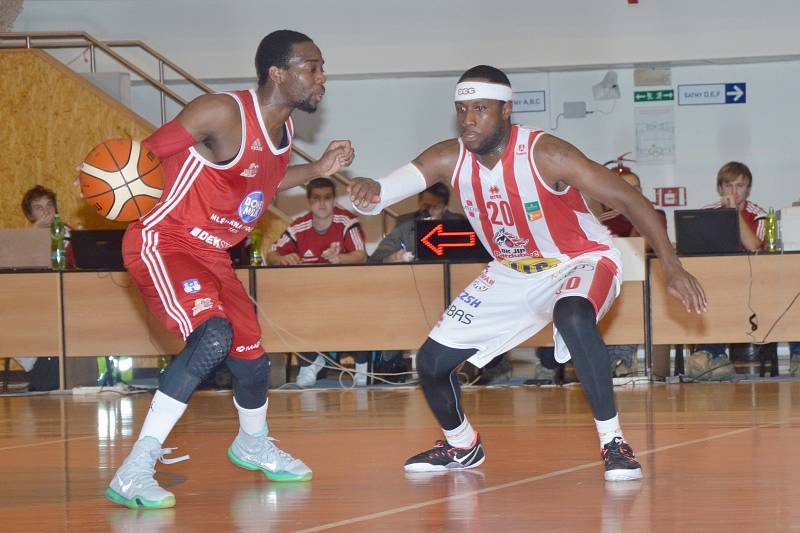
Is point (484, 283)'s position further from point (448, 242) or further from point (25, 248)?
point (25, 248)

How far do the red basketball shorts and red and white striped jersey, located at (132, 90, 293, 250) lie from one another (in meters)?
0.07

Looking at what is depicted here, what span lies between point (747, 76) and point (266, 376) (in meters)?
9.41

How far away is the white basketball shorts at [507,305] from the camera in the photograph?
4.67 m

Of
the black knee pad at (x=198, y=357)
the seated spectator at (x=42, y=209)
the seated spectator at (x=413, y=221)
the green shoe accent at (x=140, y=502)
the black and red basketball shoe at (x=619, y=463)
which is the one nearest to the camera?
the green shoe accent at (x=140, y=502)

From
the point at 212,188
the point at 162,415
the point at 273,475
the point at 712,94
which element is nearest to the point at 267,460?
the point at 273,475

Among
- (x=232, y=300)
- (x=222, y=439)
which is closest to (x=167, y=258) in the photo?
(x=232, y=300)

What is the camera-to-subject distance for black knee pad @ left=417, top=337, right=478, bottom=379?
4734mm

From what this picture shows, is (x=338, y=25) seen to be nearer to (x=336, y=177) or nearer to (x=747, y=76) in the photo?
(x=336, y=177)

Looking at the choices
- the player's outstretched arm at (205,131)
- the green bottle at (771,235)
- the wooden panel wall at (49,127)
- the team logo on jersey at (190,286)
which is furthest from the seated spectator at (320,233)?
the team logo on jersey at (190,286)

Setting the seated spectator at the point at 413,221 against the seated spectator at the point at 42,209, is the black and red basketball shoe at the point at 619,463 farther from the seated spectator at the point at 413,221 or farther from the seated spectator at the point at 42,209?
the seated spectator at the point at 42,209

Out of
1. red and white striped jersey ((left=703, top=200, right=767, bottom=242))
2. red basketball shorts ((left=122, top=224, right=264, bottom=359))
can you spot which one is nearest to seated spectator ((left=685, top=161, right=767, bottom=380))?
red and white striped jersey ((left=703, top=200, right=767, bottom=242))

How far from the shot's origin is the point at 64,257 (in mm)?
9234

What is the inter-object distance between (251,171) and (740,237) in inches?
209

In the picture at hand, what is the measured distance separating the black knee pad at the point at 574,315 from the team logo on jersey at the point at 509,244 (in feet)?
1.32
